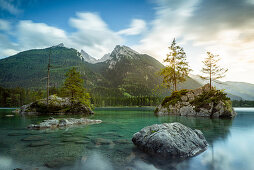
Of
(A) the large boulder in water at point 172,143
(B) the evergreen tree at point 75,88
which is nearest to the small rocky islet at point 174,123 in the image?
(A) the large boulder in water at point 172,143

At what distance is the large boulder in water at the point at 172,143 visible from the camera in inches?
352

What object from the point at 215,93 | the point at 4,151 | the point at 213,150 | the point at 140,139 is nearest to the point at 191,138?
the point at 213,150

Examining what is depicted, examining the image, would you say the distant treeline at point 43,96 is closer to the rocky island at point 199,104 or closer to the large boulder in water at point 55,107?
the large boulder in water at point 55,107

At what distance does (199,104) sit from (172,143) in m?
32.5

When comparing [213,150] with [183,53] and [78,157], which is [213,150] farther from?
[183,53]

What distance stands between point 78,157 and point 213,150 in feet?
29.3

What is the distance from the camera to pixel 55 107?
44.7m

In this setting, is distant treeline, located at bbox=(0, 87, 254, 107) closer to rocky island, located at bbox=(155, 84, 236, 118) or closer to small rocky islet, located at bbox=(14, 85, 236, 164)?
small rocky islet, located at bbox=(14, 85, 236, 164)

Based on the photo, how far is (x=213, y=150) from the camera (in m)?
10.3

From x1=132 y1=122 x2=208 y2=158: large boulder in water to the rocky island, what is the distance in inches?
1131

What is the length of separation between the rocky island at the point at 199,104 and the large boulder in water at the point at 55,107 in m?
24.3

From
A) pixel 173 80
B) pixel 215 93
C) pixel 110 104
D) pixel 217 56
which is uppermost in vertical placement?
pixel 217 56

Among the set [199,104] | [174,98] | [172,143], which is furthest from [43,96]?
[172,143]

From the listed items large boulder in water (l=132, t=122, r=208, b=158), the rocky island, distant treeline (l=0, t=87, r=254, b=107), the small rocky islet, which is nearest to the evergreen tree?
the small rocky islet
